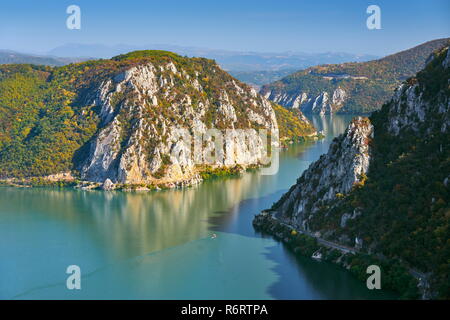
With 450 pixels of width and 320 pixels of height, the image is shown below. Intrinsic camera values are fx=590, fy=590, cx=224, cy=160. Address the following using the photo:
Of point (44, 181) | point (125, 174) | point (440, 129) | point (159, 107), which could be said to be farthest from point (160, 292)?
point (159, 107)

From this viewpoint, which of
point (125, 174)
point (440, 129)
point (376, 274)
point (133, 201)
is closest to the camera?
point (376, 274)

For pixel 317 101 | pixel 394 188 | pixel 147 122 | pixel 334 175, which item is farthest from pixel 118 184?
pixel 317 101

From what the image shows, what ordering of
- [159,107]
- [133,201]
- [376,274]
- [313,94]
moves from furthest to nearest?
[313,94] < [159,107] < [133,201] < [376,274]

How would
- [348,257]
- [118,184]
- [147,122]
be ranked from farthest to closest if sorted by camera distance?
[147,122]
[118,184]
[348,257]

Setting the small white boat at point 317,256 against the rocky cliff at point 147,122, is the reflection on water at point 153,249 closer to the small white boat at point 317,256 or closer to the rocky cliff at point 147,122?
the small white boat at point 317,256

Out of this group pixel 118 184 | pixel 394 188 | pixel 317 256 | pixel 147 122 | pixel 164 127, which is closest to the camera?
pixel 394 188

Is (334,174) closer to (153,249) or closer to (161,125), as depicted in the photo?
(153,249)

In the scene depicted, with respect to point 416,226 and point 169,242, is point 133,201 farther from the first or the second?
point 416,226
